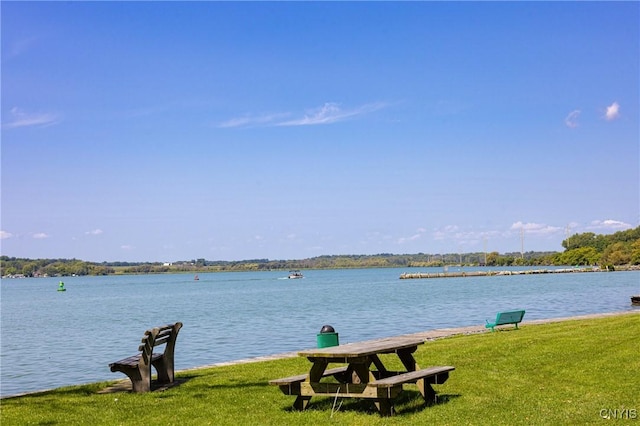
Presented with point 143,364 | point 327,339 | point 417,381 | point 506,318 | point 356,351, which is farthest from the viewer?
point 506,318

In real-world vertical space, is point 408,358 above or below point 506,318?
above

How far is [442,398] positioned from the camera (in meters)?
11.3

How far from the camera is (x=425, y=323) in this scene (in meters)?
41.1

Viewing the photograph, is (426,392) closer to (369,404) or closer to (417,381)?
(417,381)

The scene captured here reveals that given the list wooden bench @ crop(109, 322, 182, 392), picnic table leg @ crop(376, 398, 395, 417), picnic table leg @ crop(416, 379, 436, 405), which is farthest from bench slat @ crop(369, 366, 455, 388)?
wooden bench @ crop(109, 322, 182, 392)

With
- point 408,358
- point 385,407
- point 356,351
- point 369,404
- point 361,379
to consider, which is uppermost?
point 356,351

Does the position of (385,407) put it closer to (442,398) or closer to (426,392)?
(426,392)

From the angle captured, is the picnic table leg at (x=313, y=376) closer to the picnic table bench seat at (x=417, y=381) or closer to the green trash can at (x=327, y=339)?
the picnic table bench seat at (x=417, y=381)

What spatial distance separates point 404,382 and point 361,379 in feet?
2.32

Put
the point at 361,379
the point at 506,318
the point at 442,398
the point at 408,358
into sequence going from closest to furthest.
A: the point at 361,379, the point at 442,398, the point at 408,358, the point at 506,318

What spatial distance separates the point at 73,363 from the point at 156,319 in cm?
3073

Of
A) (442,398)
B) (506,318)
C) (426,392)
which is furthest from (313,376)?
(506,318)

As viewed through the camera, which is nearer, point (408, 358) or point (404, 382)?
point (404, 382)

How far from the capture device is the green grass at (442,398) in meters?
10.0
